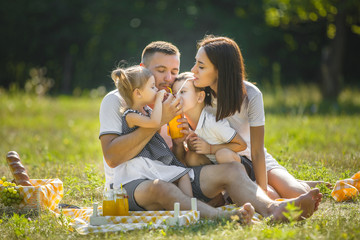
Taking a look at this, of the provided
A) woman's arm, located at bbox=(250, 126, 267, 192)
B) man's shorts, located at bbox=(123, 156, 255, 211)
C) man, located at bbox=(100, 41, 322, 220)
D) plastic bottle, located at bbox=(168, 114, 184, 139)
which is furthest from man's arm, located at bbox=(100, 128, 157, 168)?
woman's arm, located at bbox=(250, 126, 267, 192)

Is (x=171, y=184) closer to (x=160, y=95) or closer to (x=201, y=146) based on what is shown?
(x=201, y=146)

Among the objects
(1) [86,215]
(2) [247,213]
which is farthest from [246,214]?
(1) [86,215]

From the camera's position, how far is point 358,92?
1399cm

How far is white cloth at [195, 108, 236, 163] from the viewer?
4.08 metres

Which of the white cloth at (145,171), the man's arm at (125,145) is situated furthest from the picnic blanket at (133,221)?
the man's arm at (125,145)

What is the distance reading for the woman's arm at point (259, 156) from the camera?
13.6ft

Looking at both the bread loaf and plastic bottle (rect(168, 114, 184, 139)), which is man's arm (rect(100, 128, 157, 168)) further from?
the bread loaf

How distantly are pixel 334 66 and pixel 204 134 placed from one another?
10743mm

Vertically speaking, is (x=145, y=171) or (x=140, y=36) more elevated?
(x=140, y=36)

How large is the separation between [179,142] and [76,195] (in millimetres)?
1282

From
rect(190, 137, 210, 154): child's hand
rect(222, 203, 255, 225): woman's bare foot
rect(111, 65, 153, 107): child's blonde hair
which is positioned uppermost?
rect(111, 65, 153, 107): child's blonde hair

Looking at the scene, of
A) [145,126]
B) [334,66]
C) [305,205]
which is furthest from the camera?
[334,66]

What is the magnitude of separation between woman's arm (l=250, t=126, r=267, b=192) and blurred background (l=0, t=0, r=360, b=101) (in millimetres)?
14469

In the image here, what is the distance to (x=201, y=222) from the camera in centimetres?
354
